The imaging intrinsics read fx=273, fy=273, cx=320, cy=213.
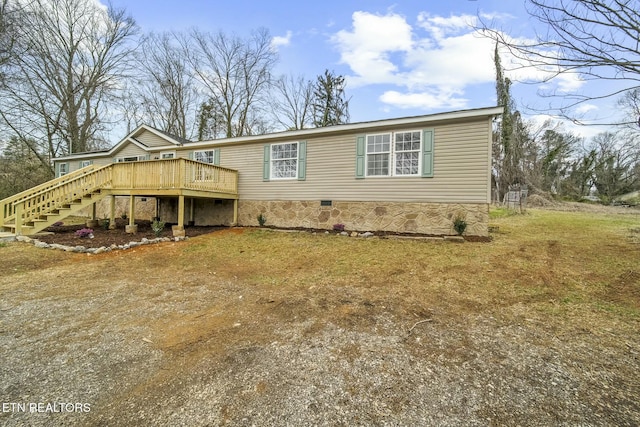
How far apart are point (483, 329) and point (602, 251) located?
5578 mm

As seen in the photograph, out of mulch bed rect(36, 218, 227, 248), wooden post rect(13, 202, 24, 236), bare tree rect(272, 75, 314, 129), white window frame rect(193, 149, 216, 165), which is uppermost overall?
bare tree rect(272, 75, 314, 129)

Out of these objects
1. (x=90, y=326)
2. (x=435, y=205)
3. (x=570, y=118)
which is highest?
(x=570, y=118)

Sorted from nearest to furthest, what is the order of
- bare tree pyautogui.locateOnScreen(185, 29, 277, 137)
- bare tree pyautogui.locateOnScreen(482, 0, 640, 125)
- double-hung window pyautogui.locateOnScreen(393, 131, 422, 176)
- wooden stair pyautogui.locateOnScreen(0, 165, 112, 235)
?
bare tree pyautogui.locateOnScreen(482, 0, 640, 125)
wooden stair pyautogui.locateOnScreen(0, 165, 112, 235)
double-hung window pyautogui.locateOnScreen(393, 131, 422, 176)
bare tree pyautogui.locateOnScreen(185, 29, 277, 137)

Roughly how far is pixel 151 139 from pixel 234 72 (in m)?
11.5

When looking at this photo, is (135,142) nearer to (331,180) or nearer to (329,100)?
(331,180)

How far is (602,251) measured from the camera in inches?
245

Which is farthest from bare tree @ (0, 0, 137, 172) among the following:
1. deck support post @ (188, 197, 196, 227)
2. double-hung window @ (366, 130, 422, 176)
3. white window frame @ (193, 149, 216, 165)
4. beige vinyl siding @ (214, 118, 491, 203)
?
double-hung window @ (366, 130, 422, 176)

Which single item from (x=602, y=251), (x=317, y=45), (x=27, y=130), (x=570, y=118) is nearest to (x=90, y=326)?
(x=570, y=118)

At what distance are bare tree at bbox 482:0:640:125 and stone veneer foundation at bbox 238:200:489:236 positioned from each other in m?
3.69

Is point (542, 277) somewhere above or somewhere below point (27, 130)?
below

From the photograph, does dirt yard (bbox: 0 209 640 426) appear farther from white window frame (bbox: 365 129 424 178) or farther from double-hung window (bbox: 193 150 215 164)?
double-hung window (bbox: 193 150 215 164)

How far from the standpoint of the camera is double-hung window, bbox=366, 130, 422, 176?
27.2ft

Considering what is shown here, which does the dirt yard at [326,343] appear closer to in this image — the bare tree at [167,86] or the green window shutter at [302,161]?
the green window shutter at [302,161]

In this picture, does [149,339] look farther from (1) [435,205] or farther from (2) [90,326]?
(1) [435,205]
